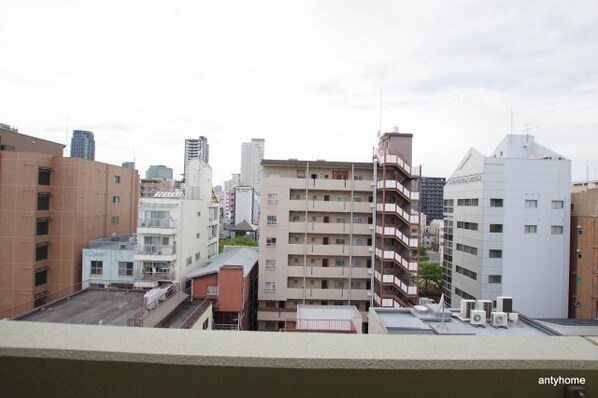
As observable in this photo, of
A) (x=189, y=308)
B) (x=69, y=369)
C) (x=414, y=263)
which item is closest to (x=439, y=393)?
(x=69, y=369)

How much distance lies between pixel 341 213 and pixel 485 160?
1021 centimetres

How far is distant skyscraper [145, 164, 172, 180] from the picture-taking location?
Answer: 141m

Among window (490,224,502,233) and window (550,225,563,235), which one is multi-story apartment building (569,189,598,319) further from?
window (490,224,502,233)

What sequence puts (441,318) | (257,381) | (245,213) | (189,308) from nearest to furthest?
1. (257,381)
2. (441,318)
3. (189,308)
4. (245,213)

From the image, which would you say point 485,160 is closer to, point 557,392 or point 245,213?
point 557,392

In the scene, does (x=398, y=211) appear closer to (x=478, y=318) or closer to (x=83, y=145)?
(x=478, y=318)

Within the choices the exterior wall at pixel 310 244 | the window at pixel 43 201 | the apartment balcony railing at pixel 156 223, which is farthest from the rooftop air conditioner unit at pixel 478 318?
the window at pixel 43 201

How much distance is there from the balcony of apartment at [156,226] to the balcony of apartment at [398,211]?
12.9 meters

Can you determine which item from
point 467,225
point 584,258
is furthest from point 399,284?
point 584,258

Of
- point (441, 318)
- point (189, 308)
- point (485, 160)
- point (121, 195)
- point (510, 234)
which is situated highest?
point (485, 160)

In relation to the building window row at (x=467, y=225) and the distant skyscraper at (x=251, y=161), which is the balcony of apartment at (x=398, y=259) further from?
the distant skyscraper at (x=251, y=161)

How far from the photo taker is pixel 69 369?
172 cm

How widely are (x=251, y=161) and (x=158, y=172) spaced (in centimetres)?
3733

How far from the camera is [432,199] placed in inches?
4756
